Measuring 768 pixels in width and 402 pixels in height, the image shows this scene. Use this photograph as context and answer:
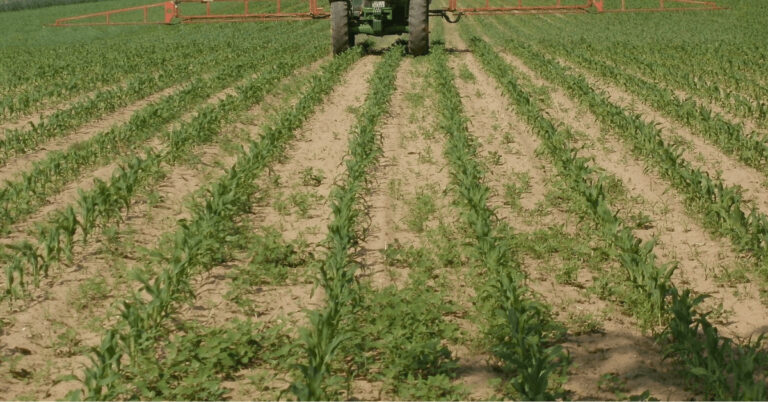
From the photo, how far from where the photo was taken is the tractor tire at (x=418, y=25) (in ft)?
52.0

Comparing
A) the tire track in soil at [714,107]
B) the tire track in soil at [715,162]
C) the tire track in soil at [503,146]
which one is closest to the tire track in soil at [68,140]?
the tire track in soil at [503,146]

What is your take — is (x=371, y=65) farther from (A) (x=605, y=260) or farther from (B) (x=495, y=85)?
(A) (x=605, y=260)

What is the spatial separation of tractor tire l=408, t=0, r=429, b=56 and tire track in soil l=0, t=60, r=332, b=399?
27.0 feet

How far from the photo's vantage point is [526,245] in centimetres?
601

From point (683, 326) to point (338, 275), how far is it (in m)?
1.94

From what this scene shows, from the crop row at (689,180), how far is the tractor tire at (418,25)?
12.5 ft

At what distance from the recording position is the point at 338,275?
4.99 metres

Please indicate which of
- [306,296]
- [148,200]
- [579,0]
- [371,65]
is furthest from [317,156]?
[579,0]

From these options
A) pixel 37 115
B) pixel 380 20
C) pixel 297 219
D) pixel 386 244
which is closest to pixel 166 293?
pixel 386 244

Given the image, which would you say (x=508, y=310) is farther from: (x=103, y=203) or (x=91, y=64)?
(x=91, y=64)

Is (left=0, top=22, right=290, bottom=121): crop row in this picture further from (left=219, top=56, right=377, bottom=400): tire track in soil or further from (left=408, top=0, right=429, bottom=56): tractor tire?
(left=219, top=56, right=377, bottom=400): tire track in soil

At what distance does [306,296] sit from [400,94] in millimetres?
7678

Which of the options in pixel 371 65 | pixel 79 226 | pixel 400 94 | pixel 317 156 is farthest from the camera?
pixel 371 65

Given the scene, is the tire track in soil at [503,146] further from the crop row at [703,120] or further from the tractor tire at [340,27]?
the tractor tire at [340,27]
